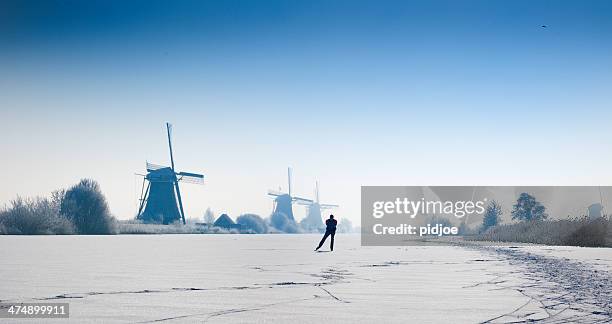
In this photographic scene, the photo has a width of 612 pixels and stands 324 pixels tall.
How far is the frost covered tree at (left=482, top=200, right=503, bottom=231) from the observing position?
97938mm

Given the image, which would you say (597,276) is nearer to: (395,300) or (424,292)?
(424,292)

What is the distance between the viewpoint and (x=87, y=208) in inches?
2208

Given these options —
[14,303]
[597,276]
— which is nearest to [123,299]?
[14,303]

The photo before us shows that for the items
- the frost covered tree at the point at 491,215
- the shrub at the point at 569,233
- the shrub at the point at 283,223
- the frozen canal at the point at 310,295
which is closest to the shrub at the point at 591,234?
the shrub at the point at 569,233

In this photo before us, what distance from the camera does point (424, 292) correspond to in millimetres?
7734

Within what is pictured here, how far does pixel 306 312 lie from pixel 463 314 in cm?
155

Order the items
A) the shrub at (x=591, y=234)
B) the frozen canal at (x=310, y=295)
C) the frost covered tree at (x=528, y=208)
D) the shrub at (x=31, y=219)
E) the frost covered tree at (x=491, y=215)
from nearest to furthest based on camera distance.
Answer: the frozen canal at (x=310, y=295), the shrub at (x=591, y=234), the shrub at (x=31, y=219), the frost covered tree at (x=528, y=208), the frost covered tree at (x=491, y=215)

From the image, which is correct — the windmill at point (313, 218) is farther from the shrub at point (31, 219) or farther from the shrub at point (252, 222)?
the shrub at point (31, 219)

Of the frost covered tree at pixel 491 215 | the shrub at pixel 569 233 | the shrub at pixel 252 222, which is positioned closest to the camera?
the shrub at pixel 569 233

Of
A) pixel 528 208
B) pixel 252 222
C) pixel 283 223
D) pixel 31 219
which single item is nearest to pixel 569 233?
pixel 31 219

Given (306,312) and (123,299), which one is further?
(123,299)

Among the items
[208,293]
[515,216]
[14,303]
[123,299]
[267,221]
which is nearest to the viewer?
[14,303]

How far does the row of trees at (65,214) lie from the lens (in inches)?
1953

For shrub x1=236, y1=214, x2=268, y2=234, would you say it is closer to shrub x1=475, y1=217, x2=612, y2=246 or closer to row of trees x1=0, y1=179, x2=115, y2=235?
row of trees x1=0, y1=179, x2=115, y2=235
